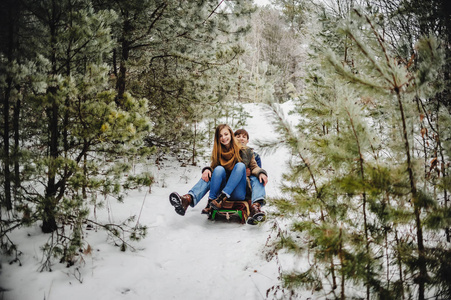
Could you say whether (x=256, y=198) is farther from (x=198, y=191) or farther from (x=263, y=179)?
(x=198, y=191)

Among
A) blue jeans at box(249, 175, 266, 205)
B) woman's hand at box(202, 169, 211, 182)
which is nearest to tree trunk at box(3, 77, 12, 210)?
woman's hand at box(202, 169, 211, 182)

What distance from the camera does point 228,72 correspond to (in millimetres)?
5141

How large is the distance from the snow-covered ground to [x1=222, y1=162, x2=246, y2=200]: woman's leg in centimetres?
45

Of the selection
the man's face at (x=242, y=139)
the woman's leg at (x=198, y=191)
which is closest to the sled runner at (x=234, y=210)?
the woman's leg at (x=198, y=191)

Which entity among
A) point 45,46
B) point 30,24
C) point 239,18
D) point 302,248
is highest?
point 239,18

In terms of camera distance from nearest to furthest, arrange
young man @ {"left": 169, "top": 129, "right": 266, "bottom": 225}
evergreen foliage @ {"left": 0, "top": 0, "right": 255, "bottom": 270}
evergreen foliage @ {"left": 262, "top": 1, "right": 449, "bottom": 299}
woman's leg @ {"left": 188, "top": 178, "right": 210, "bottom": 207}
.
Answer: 1. evergreen foliage @ {"left": 262, "top": 1, "right": 449, "bottom": 299}
2. evergreen foliage @ {"left": 0, "top": 0, "right": 255, "bottom": 270}
3. young man @ {"left": 169, "top": 129, "right": 266, "bottom": 225}
4. woman's leg @ {"left": 188, "top": 178, "right": 210, "bottom": 207}

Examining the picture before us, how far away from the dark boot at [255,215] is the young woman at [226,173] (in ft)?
0.95

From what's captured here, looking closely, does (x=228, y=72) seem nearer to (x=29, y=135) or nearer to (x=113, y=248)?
(x=29, y=135)

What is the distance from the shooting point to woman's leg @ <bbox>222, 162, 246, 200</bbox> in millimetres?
3463

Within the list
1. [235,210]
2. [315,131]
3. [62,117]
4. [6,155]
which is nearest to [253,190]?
[235,210]

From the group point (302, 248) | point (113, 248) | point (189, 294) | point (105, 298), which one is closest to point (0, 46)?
point (113, 248)

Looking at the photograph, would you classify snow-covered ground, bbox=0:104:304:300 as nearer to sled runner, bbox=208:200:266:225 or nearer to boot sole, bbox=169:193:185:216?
sled runner, bbox=208:200:266:225

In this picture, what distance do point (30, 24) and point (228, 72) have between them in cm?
354

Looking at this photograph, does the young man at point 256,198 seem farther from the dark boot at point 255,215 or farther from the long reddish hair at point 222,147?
the long reddish hair at point 222,147
